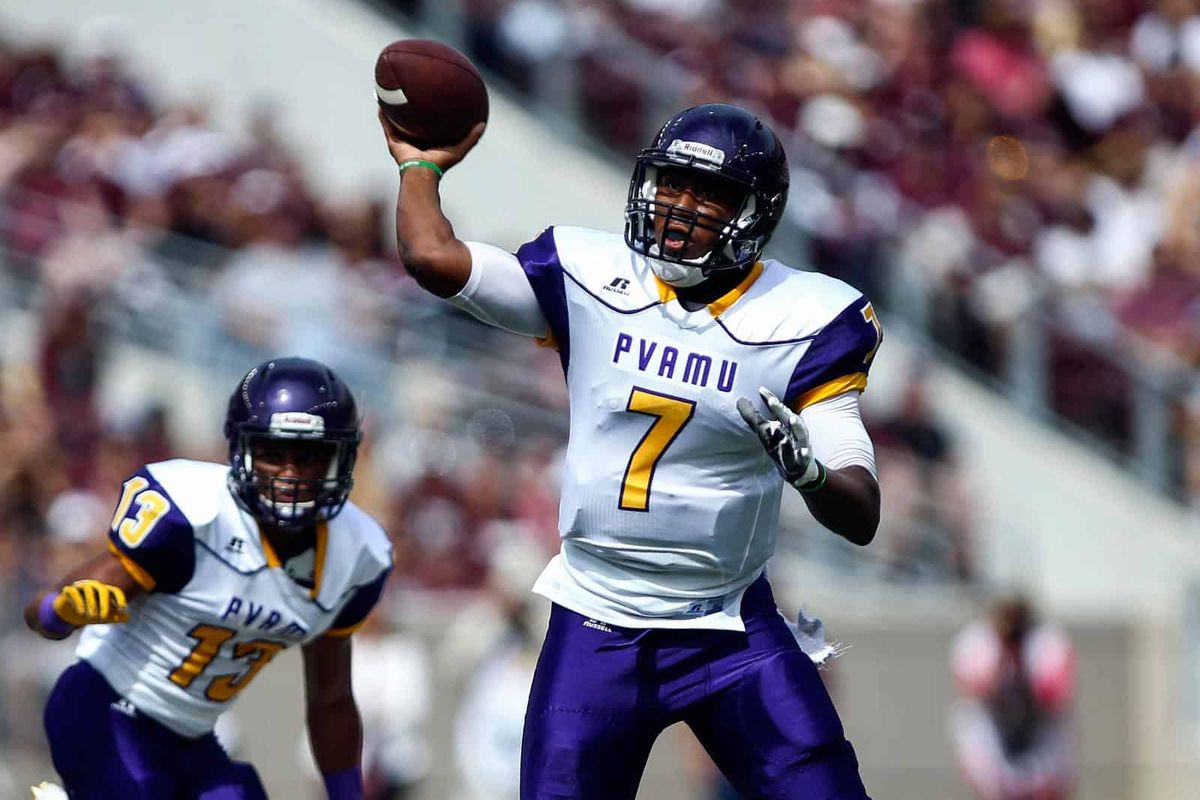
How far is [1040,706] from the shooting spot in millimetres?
10172

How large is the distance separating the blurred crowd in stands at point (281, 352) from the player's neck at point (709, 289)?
5272mm

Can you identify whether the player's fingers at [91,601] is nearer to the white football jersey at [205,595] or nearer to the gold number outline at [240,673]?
the white football jersey at [205,595]

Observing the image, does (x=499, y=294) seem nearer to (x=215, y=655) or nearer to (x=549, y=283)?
(x=549, y=283)

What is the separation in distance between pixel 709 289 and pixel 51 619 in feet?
5.83

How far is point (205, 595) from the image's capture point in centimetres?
538

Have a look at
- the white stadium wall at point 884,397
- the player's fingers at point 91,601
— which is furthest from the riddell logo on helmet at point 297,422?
the white stadium wall at point 884,397

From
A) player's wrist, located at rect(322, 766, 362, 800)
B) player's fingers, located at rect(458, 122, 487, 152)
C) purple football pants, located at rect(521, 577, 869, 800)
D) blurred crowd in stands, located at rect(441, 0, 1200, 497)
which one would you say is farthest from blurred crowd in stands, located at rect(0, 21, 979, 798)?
player's fingers, located at rect(458, 122, 487, 152)

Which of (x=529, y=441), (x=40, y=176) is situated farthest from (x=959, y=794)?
(x=40, y=176)

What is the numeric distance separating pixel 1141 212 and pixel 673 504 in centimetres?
936

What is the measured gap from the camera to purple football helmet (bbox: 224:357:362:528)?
532 centimetres

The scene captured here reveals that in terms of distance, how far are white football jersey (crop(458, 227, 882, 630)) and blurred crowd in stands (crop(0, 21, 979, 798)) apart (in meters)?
5.15

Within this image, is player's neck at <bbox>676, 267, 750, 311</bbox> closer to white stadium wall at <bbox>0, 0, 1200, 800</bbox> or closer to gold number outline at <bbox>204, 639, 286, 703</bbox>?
gold number outline at <bbox>204, 639, 286, 703</bbox>

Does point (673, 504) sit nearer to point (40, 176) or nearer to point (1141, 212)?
point (40, 176)

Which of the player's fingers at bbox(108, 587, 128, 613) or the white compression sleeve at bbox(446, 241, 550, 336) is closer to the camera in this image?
the white compression sleeve at bbox(446, 241, 550, 336)
